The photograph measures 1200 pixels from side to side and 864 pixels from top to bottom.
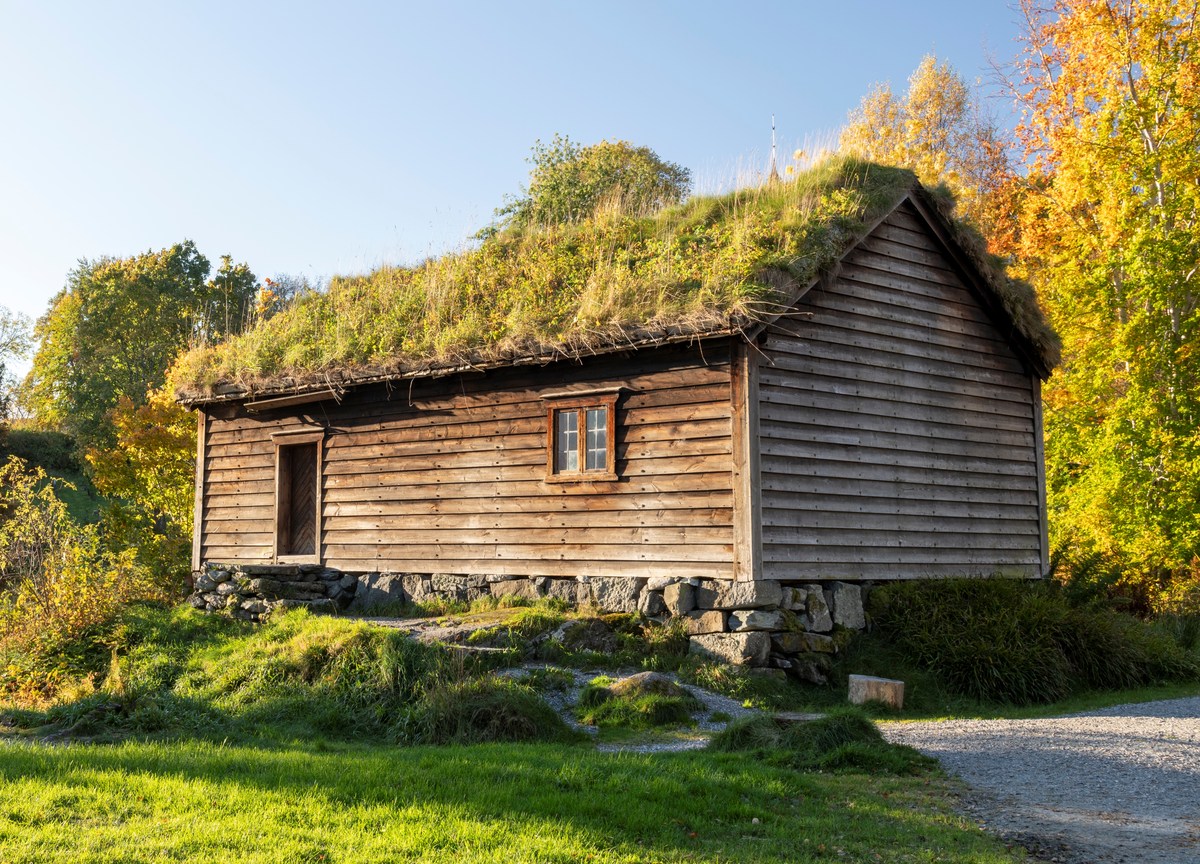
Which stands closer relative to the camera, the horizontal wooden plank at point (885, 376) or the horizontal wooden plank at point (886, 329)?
the horizontal wooden plank at point (885, 376)

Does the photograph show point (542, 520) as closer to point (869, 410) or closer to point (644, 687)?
point (644, 687)

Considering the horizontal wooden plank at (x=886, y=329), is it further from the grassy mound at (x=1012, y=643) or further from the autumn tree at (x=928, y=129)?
the autumn tree at (x=928, y=129)

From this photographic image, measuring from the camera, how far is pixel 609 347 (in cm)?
1245

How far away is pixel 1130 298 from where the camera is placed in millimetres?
18953

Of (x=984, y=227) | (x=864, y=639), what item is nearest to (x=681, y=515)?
(x=864, y=639)

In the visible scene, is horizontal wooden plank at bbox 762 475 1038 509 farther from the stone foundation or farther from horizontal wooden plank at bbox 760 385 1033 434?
the stone foundation

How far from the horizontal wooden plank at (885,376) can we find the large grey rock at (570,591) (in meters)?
3.76

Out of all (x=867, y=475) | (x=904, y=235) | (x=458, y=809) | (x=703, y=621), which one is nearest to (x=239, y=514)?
(x=703, y=621)

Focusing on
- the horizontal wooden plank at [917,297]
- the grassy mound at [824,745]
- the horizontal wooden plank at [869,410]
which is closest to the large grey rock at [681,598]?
the horizontal wooden plank at [869,410]

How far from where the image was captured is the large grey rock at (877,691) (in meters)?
10.7

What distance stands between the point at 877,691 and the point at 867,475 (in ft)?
10.8

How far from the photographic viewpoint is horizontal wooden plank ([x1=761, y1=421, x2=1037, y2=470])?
474 inches

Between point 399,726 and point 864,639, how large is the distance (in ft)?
21.6

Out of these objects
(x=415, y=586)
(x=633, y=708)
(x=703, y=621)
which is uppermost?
(x=415, y=586)
